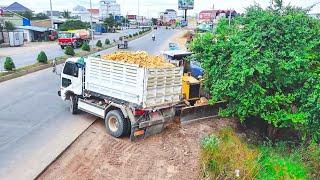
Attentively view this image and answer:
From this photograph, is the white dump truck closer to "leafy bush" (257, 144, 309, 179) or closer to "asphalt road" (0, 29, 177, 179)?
"asphalt road" (0, 29, 177, 179)

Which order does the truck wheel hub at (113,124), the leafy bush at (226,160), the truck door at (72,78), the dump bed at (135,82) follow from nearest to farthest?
the leafy bush at (226,160), the dump bed at (135,82), the truck wheel hub at (113,124), the truck door at (72,78)

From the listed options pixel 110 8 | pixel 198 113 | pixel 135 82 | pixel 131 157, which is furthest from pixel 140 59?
pixel 110 8

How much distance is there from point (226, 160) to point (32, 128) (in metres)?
6.98

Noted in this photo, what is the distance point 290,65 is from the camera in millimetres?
11219

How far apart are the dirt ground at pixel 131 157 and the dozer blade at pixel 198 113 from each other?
1.47 ft

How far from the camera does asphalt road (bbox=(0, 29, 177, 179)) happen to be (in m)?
9.66

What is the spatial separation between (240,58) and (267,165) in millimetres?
3631

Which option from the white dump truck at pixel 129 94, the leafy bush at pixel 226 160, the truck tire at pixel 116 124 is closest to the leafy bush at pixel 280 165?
the leafy bush at pixel 226 160

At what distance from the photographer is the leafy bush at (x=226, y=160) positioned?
31.0ft

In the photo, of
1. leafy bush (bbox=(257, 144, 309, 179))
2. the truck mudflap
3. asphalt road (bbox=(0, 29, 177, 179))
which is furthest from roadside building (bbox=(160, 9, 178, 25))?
leafy bush (bbox=(257, 144, 309, 179))

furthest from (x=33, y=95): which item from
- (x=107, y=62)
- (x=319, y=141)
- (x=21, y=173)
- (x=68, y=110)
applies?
(x=319, y=141)

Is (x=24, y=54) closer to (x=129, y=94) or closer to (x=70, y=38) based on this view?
(x=70, y=38)

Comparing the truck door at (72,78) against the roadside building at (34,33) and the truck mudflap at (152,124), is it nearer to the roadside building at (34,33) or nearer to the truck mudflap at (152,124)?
the truck mudflap at (152,124)

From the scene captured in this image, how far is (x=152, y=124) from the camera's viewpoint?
38.7 feet
